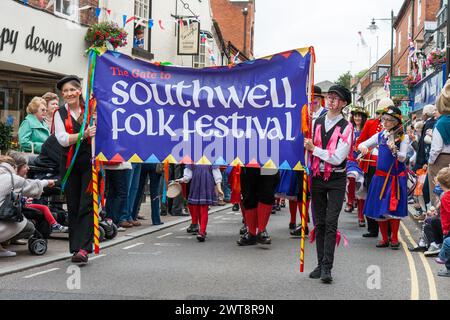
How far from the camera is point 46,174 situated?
8.75 m

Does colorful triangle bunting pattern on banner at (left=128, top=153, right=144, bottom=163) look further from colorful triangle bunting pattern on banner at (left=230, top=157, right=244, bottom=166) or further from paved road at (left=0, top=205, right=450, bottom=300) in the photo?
paved road at (left=0, top=205, right=450, bottom=300)

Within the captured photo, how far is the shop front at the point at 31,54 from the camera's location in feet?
42.8

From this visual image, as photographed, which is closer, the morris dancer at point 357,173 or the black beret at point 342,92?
the black beret at point 342,92

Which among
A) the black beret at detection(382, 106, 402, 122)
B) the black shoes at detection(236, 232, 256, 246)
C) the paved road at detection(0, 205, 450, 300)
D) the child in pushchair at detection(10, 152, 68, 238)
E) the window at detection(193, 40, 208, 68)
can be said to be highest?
the window at detection(193, 40, 208, 68)

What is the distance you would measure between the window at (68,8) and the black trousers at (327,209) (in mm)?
10336

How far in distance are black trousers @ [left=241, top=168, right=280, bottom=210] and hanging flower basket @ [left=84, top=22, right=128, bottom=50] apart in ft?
28.7

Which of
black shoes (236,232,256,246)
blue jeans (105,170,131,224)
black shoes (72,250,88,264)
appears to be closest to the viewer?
black shoes (72,250,88,264)

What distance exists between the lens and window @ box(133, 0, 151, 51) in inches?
763

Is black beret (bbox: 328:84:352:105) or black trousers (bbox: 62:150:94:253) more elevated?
black beret (bbox: 328:84:352:105)

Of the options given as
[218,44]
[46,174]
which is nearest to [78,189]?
[46,174]

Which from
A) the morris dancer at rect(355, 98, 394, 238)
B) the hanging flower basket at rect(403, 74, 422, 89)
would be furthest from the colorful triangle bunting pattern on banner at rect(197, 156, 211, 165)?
the hanging flower basket at rect(403, 74, 422, 89)

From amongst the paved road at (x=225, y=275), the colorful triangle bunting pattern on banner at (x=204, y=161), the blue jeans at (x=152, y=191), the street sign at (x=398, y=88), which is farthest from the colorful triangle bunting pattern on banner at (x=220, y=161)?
the street sign at (x=398, y=88)

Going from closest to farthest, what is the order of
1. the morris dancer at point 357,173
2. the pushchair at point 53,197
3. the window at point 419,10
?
1. the pushchair at point 53,197
2. the morris dancer at point 357,173
3. the window at point 419,10

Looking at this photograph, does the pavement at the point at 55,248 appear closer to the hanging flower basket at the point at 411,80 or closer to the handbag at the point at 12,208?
the handbag at the point at 12,208
